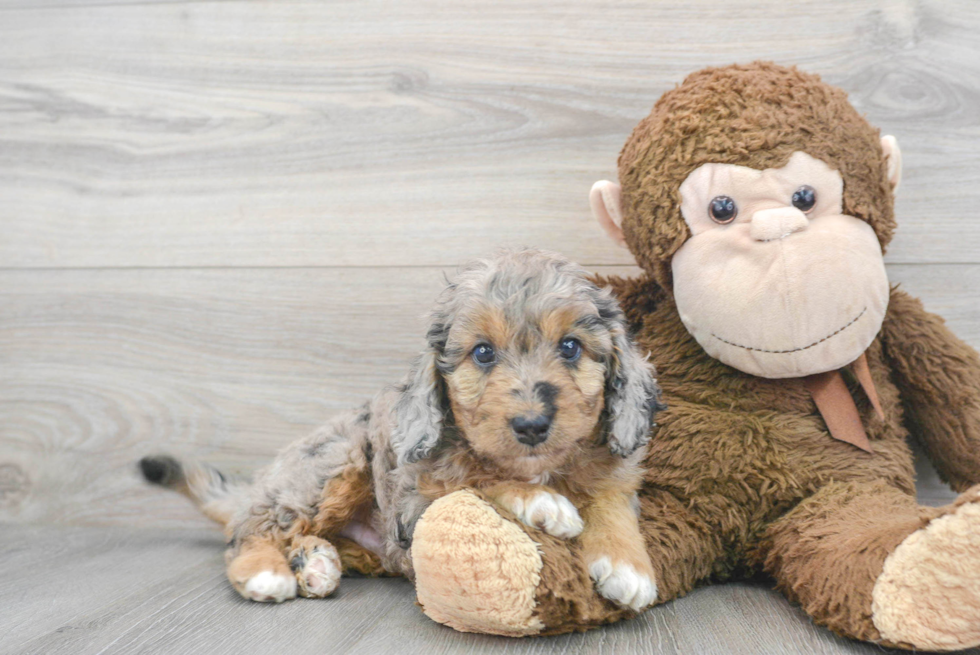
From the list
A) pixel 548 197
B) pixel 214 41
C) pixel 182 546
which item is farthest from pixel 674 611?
pixel 214 41

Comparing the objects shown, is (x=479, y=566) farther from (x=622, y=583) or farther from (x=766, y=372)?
(x=766, y=372)

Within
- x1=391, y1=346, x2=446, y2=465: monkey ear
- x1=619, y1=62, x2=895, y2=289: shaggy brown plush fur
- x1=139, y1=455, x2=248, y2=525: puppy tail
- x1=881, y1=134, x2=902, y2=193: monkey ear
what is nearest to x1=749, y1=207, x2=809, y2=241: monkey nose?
x1=619, y1=62, x2=895, y2=289: shaggy brown plush fur

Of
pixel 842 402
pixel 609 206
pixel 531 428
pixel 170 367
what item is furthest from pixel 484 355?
pixel 170 367

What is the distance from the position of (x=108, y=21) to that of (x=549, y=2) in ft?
4.75

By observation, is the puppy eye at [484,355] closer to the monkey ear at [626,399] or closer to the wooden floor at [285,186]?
the monkey ear at [626,399]

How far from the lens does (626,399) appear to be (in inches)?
63.6

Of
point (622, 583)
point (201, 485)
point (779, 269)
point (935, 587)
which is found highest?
point (779, 269)

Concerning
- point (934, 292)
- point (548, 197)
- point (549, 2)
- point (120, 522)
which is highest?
point (549, 2)

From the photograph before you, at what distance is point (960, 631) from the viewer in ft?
4.31

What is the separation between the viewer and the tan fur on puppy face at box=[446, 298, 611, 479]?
1461mm

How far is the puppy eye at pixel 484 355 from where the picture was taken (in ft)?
5.13

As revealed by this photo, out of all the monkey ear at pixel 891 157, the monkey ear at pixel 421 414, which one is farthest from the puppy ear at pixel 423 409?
the monkey ear at pixel 891 157

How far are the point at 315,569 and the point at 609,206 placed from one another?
1138 millimetres

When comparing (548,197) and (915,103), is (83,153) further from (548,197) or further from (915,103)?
(915,103)
